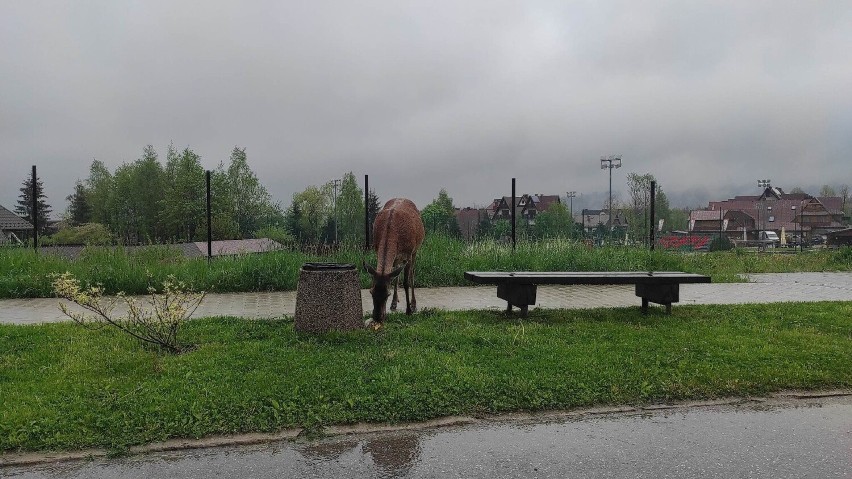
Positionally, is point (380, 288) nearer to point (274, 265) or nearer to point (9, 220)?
point (274, 265)

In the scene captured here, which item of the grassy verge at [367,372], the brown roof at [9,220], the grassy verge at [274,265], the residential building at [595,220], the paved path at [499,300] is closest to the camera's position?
the grassy verge at [367,372]

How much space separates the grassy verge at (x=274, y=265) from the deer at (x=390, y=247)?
2.71m

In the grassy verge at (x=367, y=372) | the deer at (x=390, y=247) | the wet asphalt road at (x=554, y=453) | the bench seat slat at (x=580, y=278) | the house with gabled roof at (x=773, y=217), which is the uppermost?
the house with gabled roof at (x=773, y=217)

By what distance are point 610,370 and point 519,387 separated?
1037 millimetres

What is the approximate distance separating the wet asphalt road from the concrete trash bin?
8.80 ft

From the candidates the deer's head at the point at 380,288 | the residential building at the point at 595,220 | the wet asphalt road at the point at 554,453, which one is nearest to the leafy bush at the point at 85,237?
the deer's head at the point at 380,288

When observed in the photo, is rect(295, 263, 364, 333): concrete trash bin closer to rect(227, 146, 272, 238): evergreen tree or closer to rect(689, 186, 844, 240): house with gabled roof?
rect(227, 146, 272, 238): evergreen tree

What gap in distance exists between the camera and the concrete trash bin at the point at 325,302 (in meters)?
Result: 6.51

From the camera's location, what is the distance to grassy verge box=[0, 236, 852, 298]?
1098 centimetres

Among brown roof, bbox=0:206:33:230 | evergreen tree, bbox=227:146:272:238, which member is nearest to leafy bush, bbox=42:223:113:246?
evergreen tree, bbox=227:146:272:238

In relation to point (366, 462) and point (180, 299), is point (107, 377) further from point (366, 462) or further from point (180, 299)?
point (366, 462)

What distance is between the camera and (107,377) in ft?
16.1

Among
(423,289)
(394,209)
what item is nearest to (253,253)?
(423,289)

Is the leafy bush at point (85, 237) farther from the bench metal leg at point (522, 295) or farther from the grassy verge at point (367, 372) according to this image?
the bench metal leg at point (522, 295)
